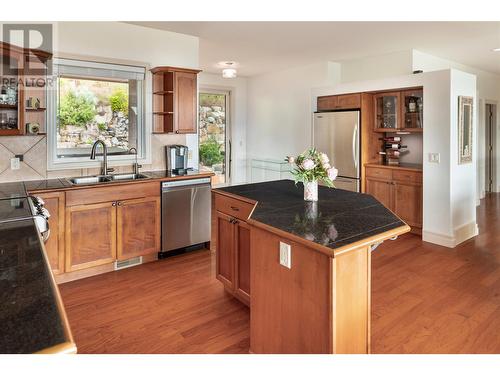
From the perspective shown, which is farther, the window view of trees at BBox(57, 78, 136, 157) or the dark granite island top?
the window view of trees at BBox(57, 78, 136, 157)

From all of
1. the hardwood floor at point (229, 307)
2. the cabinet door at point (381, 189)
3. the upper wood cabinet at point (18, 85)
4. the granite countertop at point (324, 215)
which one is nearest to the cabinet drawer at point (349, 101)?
the cabinet door at point (381, 189)

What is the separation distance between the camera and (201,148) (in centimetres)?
753

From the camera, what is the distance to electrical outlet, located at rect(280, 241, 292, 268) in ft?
6.10

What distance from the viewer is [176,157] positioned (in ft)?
14.1

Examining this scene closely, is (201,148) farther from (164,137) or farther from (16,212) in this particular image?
(16,212)

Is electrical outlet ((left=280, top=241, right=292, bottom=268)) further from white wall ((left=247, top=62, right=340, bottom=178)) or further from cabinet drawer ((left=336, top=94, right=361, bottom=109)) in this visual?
white wall ((left=247, top=62, right=340, bottom=178))

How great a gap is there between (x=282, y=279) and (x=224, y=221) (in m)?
1.09

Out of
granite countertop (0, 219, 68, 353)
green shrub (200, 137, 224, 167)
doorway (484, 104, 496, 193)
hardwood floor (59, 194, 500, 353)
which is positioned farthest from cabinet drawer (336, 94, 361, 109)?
granite countertop (0, 219, 68, 353)

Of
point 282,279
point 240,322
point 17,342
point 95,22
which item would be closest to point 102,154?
point 95,22

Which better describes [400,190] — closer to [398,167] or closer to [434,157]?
[398,167]

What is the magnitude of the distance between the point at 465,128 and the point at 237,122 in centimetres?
440

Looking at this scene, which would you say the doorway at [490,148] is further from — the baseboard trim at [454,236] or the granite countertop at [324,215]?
the granite countertop at [324,215]

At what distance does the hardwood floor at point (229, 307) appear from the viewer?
7.70ft

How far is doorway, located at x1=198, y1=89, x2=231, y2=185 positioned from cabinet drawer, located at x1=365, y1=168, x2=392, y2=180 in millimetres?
3384
